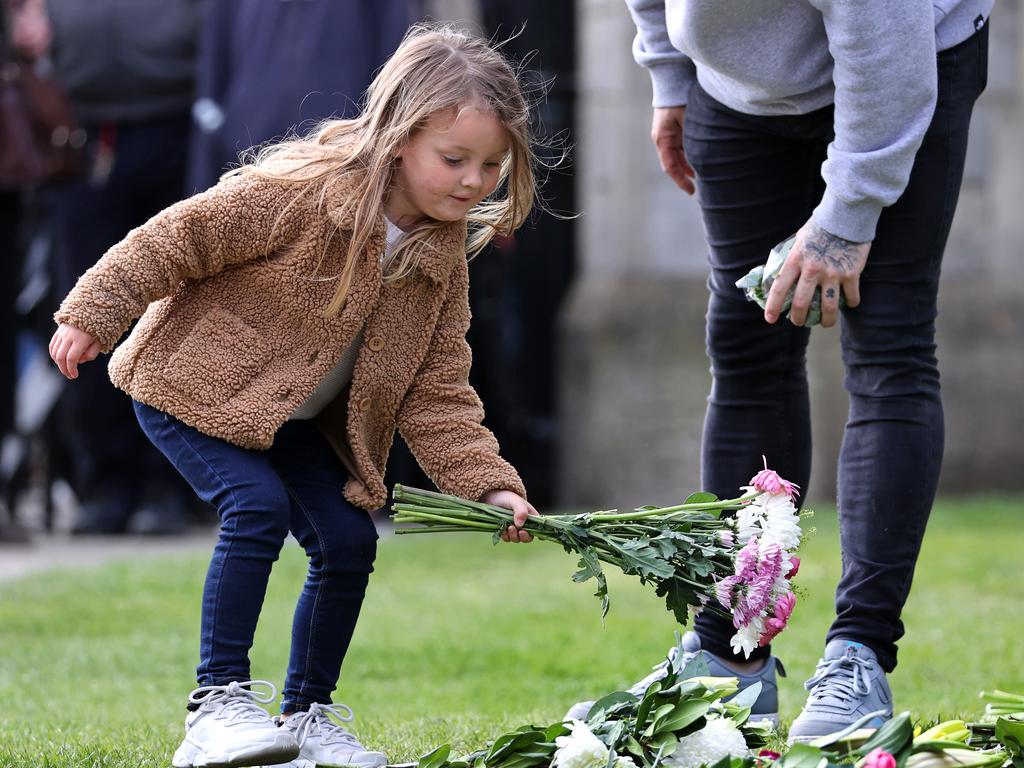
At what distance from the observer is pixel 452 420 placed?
289 cm

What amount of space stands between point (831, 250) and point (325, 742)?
1196 mm

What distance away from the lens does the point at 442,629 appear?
474 cm

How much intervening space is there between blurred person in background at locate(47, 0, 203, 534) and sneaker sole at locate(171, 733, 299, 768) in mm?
4429

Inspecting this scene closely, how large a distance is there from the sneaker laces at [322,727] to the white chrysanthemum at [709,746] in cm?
61

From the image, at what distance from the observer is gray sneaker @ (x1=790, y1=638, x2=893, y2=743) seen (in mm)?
2684

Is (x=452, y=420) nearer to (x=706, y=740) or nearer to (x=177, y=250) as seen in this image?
(x=177, y=250)

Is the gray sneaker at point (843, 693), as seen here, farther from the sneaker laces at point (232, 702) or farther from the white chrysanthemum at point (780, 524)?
the sneaker laces at point (232, 702)

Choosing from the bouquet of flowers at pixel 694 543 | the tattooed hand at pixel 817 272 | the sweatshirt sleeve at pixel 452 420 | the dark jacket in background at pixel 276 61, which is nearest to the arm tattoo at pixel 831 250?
the tattooed hand at pixel 817 272

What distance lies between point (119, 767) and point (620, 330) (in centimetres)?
492

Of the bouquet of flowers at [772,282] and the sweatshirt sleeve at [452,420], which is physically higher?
the bouquet of flowers at [772,282]

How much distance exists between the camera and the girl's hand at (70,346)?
2639 mm

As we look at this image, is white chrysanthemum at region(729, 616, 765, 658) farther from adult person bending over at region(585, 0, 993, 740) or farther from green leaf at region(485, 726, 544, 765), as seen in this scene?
green leaf at region(485, 726, 544, 765)

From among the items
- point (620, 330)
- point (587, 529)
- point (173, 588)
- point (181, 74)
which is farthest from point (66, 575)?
point (587, 529)

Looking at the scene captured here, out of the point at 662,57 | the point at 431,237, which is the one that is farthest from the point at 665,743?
the point at 662,57
